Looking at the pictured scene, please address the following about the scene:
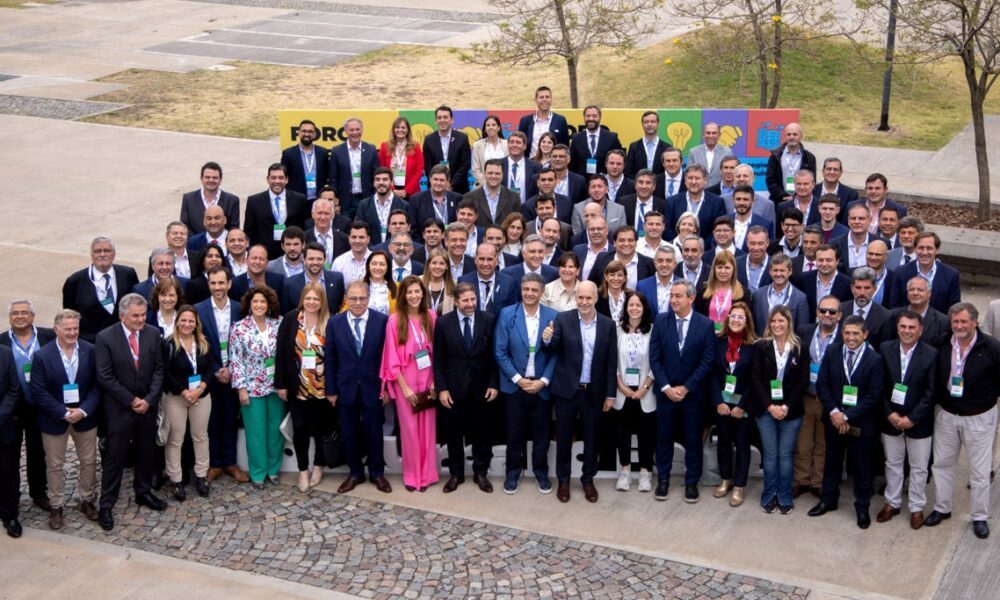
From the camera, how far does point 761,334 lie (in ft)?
34.3

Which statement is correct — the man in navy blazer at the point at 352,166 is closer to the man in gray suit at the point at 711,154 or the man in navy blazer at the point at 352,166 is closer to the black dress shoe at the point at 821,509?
the man in gray suit at the point at 711,154

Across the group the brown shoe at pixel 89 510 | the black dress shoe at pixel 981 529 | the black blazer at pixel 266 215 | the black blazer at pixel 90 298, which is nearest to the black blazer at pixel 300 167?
the black blazer at pixel 266 215

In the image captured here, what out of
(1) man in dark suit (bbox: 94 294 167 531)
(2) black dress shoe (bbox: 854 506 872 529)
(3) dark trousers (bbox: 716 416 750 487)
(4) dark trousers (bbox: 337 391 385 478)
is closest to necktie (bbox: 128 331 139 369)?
(1) man in dark suit (bbox: 94 294 167 531)

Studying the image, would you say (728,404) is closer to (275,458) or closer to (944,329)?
(944,329)

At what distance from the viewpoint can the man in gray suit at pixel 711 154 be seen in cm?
1404

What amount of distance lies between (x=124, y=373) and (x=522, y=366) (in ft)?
10.4

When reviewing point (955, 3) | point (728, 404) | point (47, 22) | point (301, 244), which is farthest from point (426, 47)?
point (728, 404)

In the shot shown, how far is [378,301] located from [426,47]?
68.8 ft

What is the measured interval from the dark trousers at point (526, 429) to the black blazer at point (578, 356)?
0.86ft

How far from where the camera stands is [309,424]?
1052cm

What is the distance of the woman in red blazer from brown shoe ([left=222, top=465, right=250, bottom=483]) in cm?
437

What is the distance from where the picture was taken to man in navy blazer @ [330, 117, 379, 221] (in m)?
14.1

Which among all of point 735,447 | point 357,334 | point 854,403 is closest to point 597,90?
point 735,447

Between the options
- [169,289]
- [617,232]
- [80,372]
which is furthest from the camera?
[617,232]
